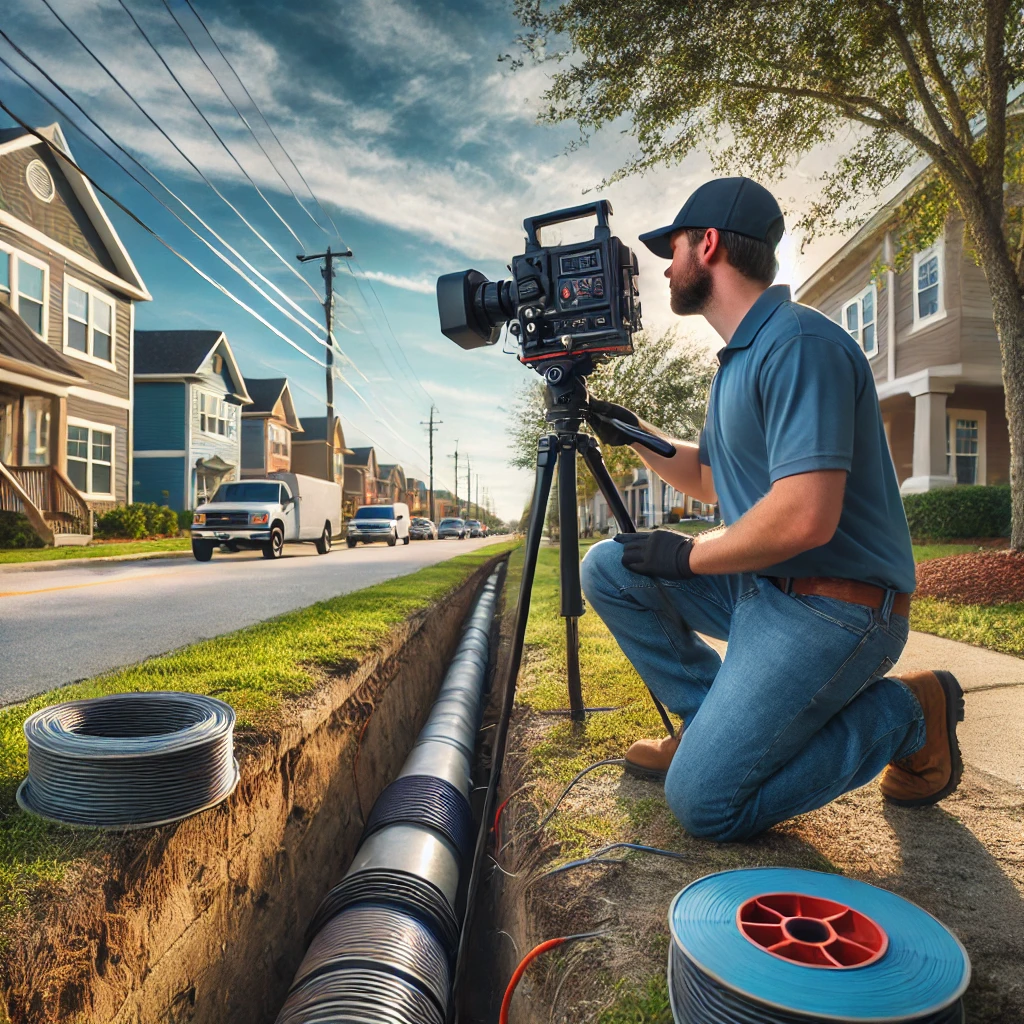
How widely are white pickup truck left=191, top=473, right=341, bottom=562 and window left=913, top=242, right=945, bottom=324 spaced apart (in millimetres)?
12820

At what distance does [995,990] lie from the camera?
1.36m

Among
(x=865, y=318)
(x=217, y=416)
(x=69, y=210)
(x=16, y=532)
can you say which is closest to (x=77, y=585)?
(x=16, y=532)

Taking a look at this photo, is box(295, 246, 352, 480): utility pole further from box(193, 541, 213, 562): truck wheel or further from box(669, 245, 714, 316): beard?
box(669, 245, 714, 316): beard

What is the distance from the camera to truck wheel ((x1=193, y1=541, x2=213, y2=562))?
41.7ft

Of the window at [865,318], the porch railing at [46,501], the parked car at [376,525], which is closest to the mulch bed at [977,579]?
the window at [865,318]

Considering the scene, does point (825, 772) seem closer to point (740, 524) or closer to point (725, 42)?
point (740, 524)

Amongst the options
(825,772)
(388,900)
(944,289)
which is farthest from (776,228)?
(944,289)

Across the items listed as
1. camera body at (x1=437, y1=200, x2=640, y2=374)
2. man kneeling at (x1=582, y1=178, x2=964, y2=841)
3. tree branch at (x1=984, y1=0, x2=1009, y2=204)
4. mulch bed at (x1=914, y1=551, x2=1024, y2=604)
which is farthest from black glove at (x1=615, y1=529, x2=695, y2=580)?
tree branch at (x1=984, y1=0, x2=1009, y2=204)

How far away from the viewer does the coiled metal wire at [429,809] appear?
2.78 meters

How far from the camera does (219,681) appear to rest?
9.97 ft

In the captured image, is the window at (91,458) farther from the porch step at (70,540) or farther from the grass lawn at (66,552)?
the grass lawn at (66,552)

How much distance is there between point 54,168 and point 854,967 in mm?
20325

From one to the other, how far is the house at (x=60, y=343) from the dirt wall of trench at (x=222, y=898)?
11.7 m

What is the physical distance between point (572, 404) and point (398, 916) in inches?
67.0
